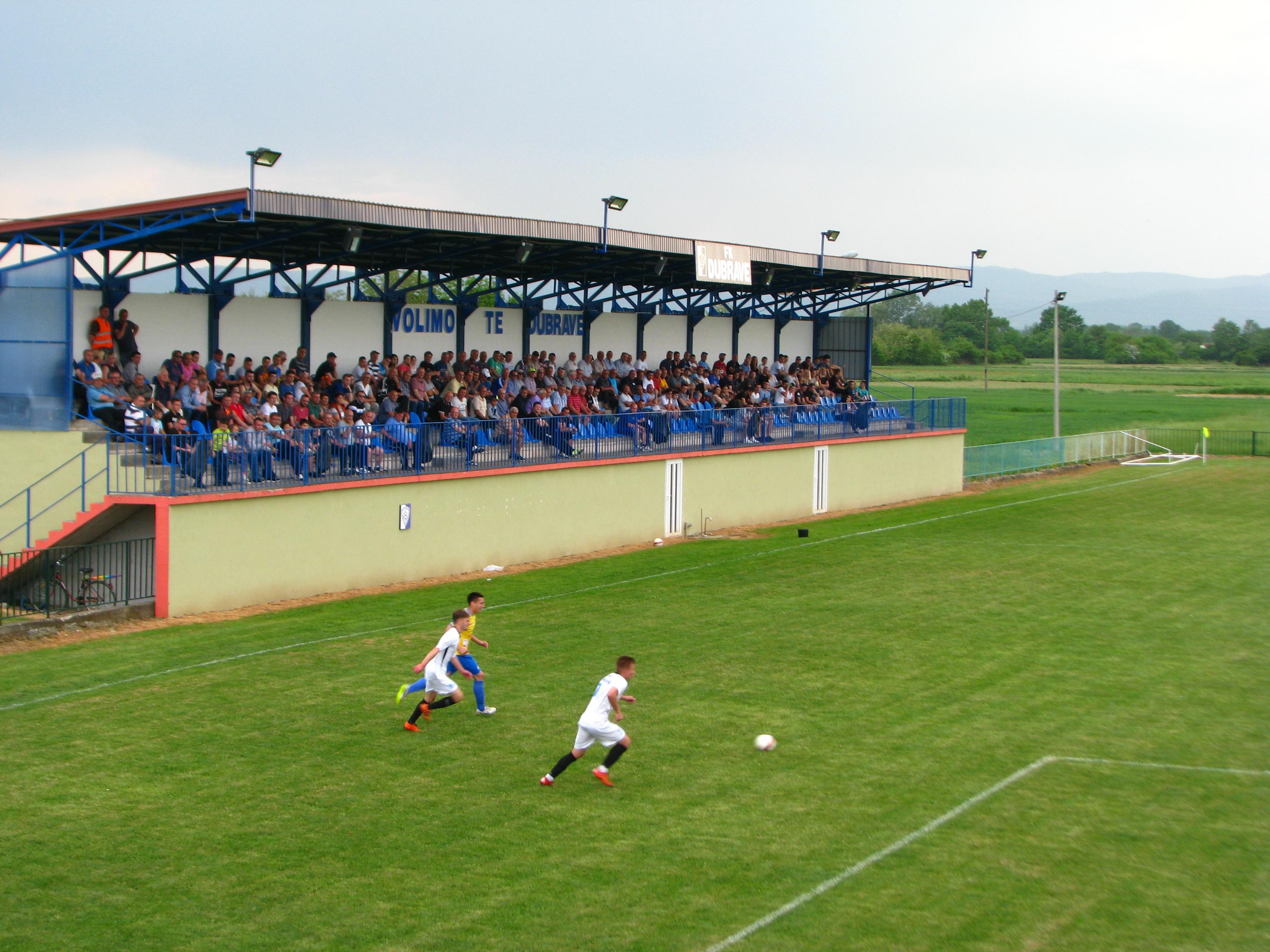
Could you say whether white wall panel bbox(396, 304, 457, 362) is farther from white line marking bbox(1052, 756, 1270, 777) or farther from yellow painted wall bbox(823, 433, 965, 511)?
white line marking bbox(1052, 756, 1270, 777)

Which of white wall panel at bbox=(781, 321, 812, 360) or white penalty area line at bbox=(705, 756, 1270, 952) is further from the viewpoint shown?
white wall panel at bbox=(781, 321, 812, 360)

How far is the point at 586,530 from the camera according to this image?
28.6 meters

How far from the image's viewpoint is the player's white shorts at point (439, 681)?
44.6 ft

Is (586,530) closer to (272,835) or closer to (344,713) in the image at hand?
(344,713)

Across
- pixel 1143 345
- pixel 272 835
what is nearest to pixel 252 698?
pixel 272 835

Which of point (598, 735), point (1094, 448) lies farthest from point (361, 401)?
point (1094, 448)

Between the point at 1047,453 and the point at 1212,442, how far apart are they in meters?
14.3

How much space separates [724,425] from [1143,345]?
16954 centimetres

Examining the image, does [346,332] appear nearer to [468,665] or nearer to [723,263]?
[723,263]

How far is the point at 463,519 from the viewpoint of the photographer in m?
25.2

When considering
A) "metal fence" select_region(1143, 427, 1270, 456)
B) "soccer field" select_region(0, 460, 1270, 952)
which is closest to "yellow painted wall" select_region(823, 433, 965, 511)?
"soccer field" select_region(0, 460, 1270, 952)

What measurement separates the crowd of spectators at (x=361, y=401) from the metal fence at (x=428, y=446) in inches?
1.5

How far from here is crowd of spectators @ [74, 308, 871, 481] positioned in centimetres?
2111

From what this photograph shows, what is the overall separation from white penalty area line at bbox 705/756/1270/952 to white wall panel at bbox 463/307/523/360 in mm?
21095
